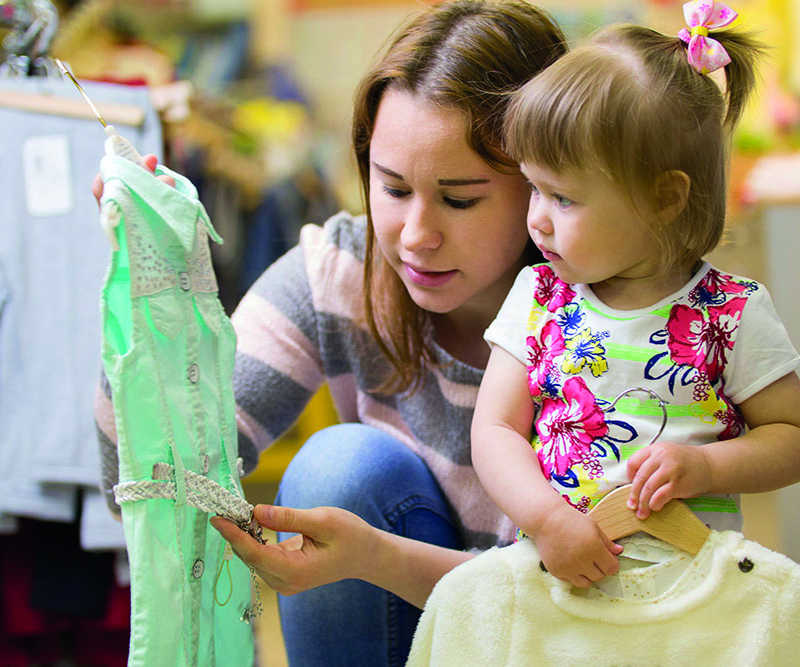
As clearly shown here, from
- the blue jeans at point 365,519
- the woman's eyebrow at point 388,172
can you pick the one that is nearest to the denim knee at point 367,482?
the blue jeans at point 365,519

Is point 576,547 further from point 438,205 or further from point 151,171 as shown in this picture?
point 151,171

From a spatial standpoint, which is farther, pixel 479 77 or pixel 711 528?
pixel 479 77

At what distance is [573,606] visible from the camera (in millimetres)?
772

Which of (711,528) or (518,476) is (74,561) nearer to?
(518,476)

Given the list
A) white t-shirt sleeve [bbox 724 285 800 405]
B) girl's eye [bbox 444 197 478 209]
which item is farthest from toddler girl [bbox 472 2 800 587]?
girl's eye [bbox 444 197 478 209]

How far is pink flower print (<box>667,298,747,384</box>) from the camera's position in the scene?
0.77 meters

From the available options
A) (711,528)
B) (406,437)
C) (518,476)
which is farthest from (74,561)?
(711,528)

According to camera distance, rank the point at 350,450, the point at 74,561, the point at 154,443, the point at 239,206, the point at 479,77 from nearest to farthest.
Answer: the point at 154,443, the point at 479,77, the point at 350,450, the point at 74,561, the point at 239,206

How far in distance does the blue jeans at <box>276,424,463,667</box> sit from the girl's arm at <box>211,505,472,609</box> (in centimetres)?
9

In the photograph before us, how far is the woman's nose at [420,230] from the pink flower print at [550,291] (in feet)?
0.36

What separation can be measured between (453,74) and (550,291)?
0.25 metres

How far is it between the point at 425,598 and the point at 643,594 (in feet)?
0.84

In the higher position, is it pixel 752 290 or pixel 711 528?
pixel 752 290

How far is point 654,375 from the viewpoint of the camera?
77cm
